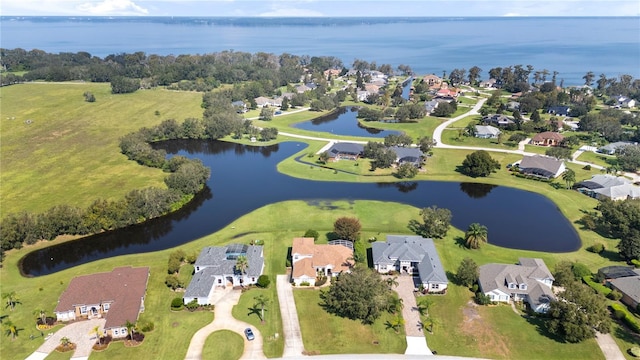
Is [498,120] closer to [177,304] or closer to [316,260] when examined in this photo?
[316,260]

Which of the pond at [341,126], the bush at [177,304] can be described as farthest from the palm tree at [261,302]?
the pond at [341,126]

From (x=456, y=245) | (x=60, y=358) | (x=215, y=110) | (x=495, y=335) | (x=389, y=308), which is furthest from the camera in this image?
(x=215, y=110)

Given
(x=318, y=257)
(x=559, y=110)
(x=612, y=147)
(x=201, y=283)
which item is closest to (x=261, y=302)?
(x=201, y=283)

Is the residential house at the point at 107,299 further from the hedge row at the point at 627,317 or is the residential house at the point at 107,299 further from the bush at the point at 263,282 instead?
the hedge row at the point at 627,317

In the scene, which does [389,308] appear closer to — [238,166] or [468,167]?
[468,167]

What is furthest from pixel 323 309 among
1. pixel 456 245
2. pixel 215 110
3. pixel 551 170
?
pixel 215 110

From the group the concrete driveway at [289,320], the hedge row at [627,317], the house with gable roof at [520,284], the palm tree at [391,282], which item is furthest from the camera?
the palm tree at [391,282]

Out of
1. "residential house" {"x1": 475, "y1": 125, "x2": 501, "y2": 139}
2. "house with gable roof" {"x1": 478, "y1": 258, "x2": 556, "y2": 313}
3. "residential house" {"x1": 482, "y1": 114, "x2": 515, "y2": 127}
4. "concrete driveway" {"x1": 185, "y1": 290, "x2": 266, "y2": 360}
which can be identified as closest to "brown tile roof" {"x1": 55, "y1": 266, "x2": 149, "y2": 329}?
"concrete driveway" {"x1": 185, "y1": 290, "x2": 266, "y2": 360}
